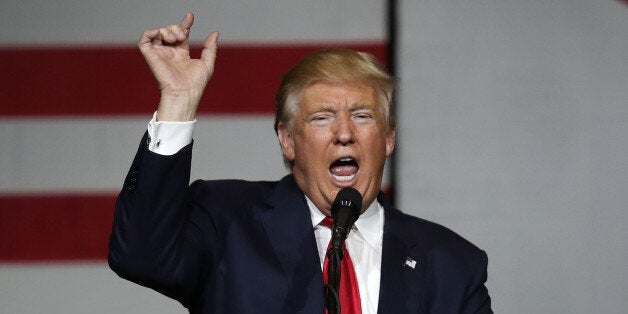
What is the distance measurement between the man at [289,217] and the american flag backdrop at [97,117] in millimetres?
718

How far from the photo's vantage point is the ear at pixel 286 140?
1.79 meters

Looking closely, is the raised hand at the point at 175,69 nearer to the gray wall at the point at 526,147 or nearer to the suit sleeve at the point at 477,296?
the suit sleeve at the point at 477,296

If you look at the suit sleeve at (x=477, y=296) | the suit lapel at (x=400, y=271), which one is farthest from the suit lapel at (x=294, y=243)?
the suit sleeve at (x=477, y=296)

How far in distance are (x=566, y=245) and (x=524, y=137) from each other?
0.31m

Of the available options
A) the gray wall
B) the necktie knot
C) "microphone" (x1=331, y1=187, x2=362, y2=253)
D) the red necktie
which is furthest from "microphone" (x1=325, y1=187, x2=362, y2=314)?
the gray wall

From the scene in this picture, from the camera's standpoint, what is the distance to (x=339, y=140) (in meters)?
1.67

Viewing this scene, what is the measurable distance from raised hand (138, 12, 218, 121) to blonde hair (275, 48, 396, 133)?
0.77ft

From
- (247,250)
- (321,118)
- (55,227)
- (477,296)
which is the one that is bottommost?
(55,227)

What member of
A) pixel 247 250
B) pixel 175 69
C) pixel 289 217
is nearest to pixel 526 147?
pixel 289 217

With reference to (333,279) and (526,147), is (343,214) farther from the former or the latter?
(526,147)

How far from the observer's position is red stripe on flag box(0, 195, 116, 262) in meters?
2.51

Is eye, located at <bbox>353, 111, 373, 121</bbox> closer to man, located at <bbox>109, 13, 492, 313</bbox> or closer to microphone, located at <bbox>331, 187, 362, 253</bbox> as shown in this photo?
man, located at <bbox>109, 13, 492, 313</bbox>

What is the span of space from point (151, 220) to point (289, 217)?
326 mm

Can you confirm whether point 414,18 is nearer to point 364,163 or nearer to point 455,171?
point 455,171
